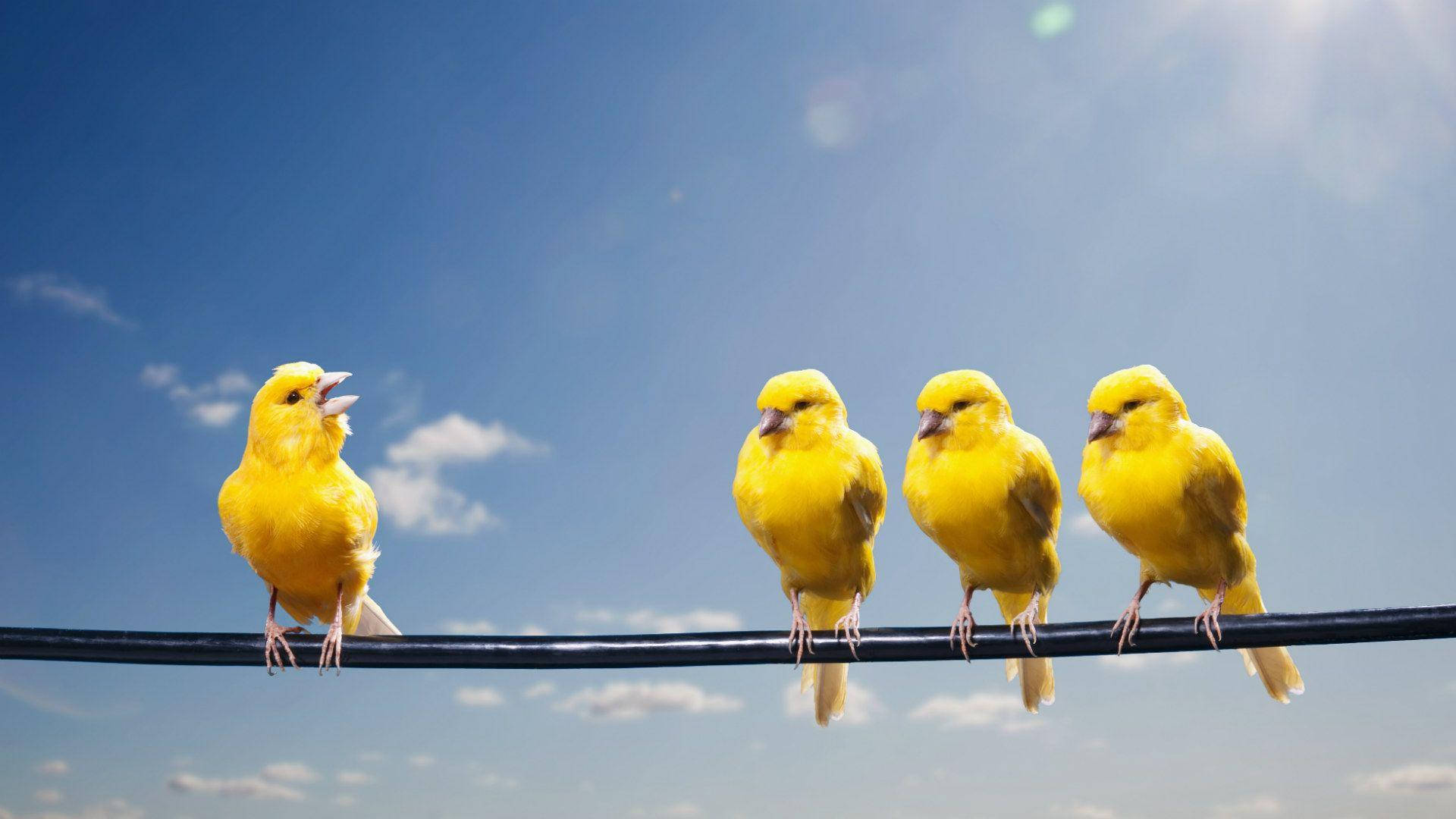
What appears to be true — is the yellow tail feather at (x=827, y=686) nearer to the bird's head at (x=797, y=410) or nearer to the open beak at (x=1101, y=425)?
the bird's head at (x=797, y=410)

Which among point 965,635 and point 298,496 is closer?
point 965,635

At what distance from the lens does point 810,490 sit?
2.75m

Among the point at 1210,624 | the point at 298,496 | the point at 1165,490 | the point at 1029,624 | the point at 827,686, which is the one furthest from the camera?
the point at 827,686

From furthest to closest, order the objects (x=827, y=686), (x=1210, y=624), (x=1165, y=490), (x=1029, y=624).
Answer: (x=827, y=686), (x=1165, y=490), (x=1029, y=624), (x=1210, y=624)

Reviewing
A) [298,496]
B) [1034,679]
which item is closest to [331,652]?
[298,496]

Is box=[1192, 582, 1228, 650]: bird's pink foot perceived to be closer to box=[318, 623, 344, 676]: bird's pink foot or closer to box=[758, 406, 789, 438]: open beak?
box=[758, 406, 789, 438]: open beak

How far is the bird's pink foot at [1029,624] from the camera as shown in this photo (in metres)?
2.40

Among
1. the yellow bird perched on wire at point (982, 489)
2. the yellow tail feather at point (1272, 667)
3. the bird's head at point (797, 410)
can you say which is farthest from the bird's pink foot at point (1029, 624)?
the bird's head at point (797, 410)

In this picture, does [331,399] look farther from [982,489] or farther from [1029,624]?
[1029,624]

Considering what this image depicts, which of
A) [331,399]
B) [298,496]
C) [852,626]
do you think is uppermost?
[331,399]

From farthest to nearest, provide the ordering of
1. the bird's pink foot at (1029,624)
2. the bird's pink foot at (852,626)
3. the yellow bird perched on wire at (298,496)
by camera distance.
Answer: the yellow bird perched on wire at (298,496), the bird's pink foot at (852,626), the bird's pink foot at (1029,624)

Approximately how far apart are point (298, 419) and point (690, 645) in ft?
4.31

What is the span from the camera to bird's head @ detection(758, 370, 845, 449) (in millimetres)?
2785

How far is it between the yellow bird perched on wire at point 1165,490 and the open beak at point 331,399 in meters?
1.98
